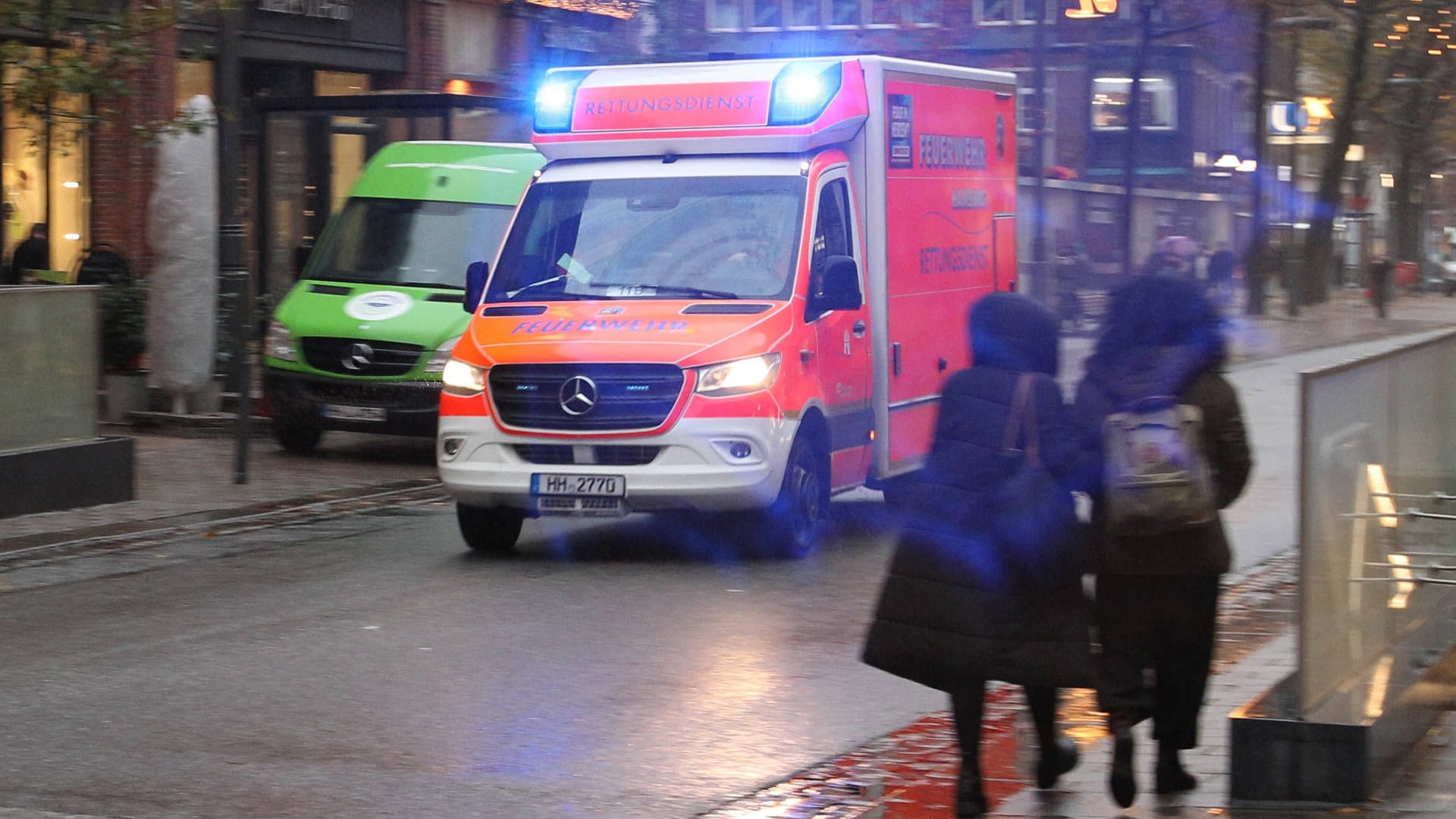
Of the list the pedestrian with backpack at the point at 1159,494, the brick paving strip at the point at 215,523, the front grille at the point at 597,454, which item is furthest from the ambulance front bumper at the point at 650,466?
the pedestrian with backpack at the point at 1159,494

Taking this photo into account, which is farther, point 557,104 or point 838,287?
point 557,104

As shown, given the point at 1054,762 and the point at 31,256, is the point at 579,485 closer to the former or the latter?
the point at 1054,762

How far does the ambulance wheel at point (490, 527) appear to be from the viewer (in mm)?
11531

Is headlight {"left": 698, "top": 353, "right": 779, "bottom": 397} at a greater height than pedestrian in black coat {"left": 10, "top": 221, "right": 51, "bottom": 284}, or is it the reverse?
pedestrian in black coat {"left": 10, "top": 221, "right": 51, "bottom": 284}

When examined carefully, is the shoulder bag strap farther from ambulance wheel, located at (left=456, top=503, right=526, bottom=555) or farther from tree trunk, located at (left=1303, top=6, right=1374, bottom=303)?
tree trunk, located at (left=1303, top=6, right=1374, bottom=303)

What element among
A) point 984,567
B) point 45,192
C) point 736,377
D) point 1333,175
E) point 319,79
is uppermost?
point 319,79

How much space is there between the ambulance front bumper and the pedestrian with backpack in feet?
15.9

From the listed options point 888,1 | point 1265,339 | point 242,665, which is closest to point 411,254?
point 242,665

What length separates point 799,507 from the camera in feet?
37.0

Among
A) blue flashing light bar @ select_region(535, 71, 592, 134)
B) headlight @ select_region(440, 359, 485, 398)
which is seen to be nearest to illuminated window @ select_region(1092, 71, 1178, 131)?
blue flashing light bar @ select_region(535, 71, 592, 134)

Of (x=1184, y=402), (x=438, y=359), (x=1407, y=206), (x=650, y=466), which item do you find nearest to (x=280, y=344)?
(x=438, y=359)

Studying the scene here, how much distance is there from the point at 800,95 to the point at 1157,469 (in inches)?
242

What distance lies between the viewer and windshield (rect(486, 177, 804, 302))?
1138 cm

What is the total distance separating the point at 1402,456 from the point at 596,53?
2155cm
